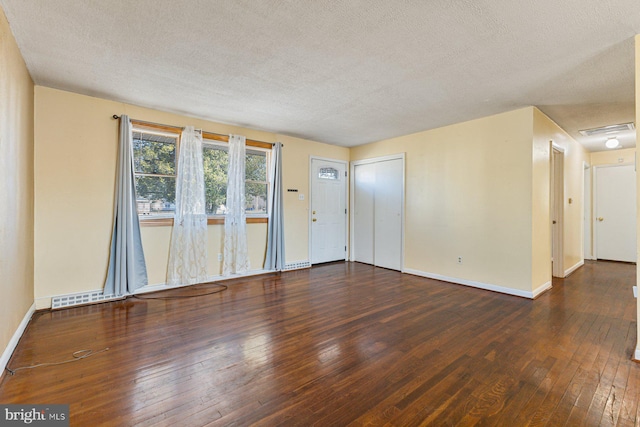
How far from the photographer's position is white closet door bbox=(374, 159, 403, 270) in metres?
5.43

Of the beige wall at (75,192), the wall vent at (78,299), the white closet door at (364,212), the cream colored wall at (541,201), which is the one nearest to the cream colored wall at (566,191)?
the cream colored wall at (541,201)

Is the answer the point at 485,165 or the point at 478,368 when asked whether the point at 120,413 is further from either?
the point at 485,165

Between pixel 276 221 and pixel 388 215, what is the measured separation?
2176mm

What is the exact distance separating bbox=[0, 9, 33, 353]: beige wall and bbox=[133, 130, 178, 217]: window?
106 cm

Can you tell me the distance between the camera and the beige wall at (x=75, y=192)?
10.7 ft

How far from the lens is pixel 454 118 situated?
14.0 ft

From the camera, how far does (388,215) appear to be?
5621mm

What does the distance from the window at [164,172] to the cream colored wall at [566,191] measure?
179 inches

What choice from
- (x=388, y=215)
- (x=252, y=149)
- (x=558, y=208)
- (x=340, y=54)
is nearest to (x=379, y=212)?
(x=388, y=215)

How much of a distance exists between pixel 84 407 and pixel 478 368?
2601 millimetres

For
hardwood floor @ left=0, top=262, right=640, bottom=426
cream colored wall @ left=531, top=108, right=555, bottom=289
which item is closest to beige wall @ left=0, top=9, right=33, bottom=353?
hardwood floor @ left=0, top=262, right=640, bottom=426

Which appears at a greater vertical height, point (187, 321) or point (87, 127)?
point (87, 127)

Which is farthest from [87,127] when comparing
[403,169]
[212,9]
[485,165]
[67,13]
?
[485,165]

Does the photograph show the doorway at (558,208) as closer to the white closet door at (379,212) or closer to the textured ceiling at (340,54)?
the textured ceiling at (340,54)
